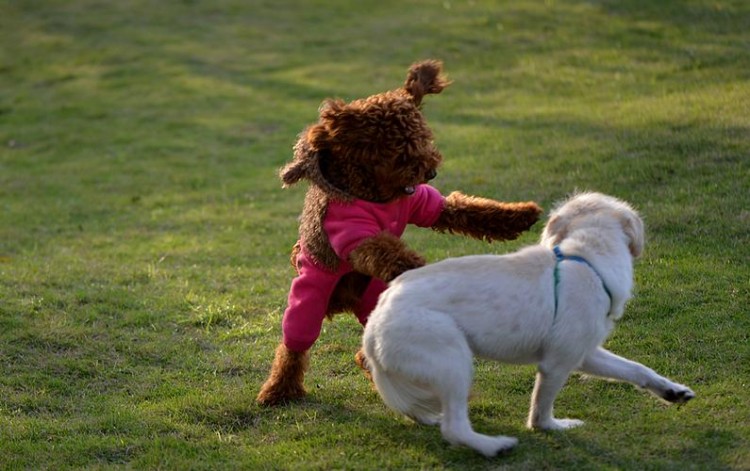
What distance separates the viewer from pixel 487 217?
5.39 metres

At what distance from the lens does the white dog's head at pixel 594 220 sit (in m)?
4.76

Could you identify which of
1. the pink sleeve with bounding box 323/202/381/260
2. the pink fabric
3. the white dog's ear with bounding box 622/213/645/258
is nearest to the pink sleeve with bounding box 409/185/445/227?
the pink fabric

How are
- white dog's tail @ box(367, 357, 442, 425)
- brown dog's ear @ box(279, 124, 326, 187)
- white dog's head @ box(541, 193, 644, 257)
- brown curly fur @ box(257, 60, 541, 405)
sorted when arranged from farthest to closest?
brown dog's ear @ box(279, 124, 326, 187)
brown curly fur @ box(257, 60, 541, 405)
white dog's head @ box(541, 193, 644, 257)
white dog's tail @ box(367, 357, 442, 425)

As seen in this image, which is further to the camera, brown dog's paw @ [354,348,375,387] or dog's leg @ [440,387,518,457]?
brown dog's paw @ [354,348,375,387]

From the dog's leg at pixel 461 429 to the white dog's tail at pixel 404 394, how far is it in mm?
118

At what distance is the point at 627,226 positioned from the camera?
187 inches

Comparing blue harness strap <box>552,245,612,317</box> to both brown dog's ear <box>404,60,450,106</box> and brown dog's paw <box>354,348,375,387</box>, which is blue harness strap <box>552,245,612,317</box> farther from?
brown dog's paw <box>354,348,375,387</box>

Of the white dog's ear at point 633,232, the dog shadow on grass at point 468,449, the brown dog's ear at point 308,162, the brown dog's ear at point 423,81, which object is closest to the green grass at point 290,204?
the dog shadow on grass at point 468,449

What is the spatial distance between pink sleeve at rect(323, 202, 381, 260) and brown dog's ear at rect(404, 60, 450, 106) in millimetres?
706

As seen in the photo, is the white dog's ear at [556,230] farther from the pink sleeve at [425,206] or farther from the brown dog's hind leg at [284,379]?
the brown dog's hind leg at [284,379]

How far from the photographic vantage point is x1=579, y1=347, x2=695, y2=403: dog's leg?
4.65 m

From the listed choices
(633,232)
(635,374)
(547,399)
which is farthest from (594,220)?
(547,399)

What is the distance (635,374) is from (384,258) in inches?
50.2

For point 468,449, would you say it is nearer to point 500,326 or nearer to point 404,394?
point 404,394
